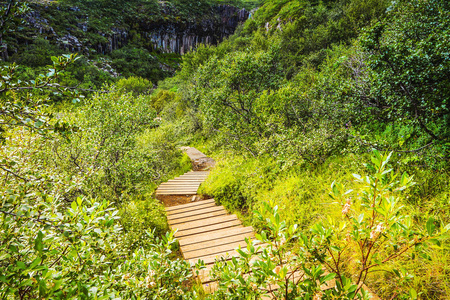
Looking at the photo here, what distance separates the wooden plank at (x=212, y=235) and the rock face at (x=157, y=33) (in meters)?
37.9

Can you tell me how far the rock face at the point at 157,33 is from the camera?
37.5 m

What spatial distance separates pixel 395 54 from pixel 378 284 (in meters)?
3.38

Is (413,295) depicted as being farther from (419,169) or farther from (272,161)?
(272,161)

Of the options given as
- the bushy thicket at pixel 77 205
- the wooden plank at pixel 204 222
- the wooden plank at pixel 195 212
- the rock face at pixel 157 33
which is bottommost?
the wooden plank at pixel 195 212

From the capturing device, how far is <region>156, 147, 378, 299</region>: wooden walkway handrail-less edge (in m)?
3.06

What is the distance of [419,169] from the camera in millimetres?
3570

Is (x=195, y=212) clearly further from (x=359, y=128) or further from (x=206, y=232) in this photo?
(x=359, y=128)

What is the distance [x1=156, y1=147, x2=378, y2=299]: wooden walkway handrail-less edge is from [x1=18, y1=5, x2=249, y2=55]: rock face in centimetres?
3587

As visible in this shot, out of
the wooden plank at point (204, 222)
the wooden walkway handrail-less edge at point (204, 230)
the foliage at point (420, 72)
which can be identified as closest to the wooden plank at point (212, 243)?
the wooden walkway handrail-less edge at point (204, 230)

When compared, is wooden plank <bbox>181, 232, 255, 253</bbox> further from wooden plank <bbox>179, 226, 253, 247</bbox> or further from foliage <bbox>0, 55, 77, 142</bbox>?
foliage <bbox>0, 55, 77, 142</bbox>

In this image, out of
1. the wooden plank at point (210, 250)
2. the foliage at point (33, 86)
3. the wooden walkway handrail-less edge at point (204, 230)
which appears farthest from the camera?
the wooden plank at point (210, 250)

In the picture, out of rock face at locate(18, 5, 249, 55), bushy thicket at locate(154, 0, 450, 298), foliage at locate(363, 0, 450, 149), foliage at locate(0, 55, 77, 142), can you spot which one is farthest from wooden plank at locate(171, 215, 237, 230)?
rock face at locate(18, 5, 249, 55)

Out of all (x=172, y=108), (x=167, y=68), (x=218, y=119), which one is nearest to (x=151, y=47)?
(x=167, y=68)

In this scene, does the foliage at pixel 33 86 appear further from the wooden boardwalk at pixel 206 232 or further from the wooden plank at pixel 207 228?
the wooden plank at pixel 207 228
